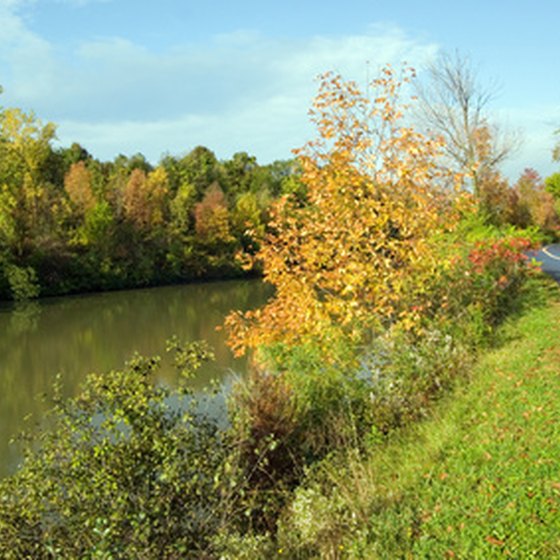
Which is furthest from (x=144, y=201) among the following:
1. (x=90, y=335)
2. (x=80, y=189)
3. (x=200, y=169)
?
(x=90, y=335)

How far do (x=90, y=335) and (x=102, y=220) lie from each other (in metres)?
21.5

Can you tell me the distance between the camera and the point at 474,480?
5504 millimetres

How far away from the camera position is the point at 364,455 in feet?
23.2

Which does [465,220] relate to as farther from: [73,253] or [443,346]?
[73,253]

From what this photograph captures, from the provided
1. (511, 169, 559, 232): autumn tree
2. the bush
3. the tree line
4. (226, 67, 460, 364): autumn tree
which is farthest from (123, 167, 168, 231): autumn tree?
the bush

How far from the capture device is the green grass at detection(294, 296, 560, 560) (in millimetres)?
4559

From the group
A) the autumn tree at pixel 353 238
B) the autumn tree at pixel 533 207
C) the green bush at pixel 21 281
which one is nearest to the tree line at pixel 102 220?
the green bush at pixel 21 281

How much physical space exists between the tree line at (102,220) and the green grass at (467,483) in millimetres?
30506

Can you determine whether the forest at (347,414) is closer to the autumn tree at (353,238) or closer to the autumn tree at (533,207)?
the autumn tree at (353,238)

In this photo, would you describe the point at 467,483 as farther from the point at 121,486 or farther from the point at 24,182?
the point at 24,182

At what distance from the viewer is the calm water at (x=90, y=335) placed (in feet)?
46.4

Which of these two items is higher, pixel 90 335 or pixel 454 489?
pixel 454 489

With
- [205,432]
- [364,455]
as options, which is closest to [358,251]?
[364,455]

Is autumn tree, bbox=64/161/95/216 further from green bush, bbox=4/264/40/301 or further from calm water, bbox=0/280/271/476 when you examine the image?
green bush, bbox=4/264/40/301
